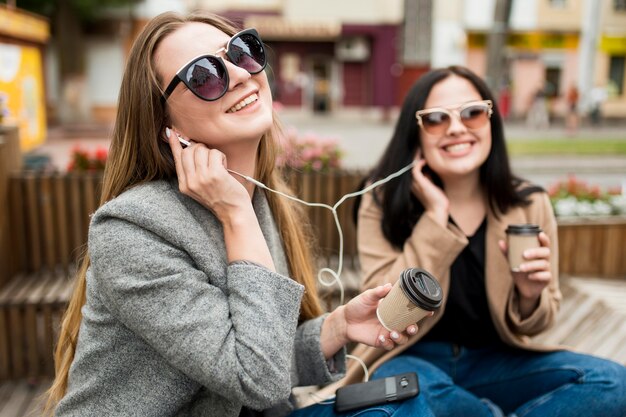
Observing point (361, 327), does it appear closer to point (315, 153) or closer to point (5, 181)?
point (5, 181)

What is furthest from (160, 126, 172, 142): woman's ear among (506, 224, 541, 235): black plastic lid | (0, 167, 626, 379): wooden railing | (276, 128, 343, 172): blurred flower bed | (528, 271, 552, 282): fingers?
(276, 128, 343, 172): blurred flower bed

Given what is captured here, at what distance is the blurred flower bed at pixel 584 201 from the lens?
14.2ft

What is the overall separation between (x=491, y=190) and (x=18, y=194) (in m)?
2.93

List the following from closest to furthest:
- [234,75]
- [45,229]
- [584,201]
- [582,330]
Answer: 1. [234,75]
2. [582,330]
3. [45,229]
4. [584,201]

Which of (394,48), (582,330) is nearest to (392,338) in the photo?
(582,330)

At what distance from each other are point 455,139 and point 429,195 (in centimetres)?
24

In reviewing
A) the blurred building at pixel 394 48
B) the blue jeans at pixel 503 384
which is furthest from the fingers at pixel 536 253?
the blurred building at pixel 394 48

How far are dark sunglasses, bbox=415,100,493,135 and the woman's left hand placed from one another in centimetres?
56

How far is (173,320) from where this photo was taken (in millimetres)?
1331

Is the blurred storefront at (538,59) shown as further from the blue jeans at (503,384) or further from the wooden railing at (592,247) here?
the blue jeans at (503,384)

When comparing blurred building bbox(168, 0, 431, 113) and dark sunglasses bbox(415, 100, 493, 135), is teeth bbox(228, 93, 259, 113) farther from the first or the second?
blurred building bbox(168, 0, 431, 113)

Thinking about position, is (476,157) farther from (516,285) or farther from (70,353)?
(70,353)

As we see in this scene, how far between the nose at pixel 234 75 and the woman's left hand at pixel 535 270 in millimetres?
1035

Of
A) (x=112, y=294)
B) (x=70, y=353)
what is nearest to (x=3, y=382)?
(x=70, y=353)
